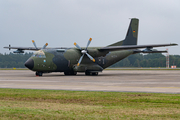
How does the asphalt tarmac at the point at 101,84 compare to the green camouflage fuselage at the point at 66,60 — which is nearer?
the asphalt tarmac at the point at 101,84

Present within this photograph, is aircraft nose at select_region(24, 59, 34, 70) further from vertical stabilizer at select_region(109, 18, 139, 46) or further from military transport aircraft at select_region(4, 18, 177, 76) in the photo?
vertical stabilizer at select_region(109, 18, 139, 46)

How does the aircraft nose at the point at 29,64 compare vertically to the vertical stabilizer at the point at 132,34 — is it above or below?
below

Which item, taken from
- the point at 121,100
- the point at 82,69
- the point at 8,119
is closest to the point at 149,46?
the point at 82,69

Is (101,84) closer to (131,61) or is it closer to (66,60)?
(66,60)

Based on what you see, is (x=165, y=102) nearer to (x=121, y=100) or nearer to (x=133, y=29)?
(x=121, y=100)

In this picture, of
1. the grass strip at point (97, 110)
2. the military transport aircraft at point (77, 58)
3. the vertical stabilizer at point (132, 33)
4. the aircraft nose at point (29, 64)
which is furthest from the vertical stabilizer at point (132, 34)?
the grass strip at point (97, 110)

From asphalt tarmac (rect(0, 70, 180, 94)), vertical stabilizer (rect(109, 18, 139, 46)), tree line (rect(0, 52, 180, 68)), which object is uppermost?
vertical stabilizer (rect(109, 18, 139, 46))

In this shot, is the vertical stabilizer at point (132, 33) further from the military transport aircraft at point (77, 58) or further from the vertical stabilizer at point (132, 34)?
the military transport aircraft at point (77, 58)

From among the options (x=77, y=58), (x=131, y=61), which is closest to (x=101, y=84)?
(x=77, y=58)

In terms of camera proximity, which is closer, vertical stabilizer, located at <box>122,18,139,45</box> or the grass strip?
the grass strip

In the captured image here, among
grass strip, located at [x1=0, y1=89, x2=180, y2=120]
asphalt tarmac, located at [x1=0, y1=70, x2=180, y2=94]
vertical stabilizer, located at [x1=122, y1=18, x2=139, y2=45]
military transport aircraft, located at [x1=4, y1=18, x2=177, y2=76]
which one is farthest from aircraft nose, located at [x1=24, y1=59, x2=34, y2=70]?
grass strip, located at [x1=0, y1=89, x2=180, y2=120]

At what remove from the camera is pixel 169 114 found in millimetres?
10250

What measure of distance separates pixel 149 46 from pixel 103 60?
8173 millimetres

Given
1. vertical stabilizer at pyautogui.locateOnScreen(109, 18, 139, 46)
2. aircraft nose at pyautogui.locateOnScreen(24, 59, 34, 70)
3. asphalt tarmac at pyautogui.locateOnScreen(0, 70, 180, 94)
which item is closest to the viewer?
asphalt tarmac at pyautogui.locateOnScreen(0, 70, 180, 94)
